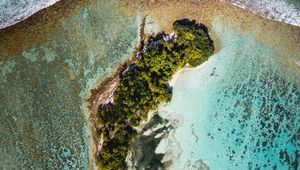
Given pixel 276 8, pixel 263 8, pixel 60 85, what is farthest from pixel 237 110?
pixel 60 85

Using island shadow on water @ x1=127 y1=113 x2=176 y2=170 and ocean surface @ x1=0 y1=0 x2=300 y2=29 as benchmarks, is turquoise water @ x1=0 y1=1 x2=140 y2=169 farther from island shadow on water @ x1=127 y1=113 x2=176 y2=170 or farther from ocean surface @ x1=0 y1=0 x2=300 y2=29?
island shadow on water @ x1=127 y1=113 x2=176 y2=170

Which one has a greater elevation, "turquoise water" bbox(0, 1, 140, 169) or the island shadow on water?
"turquoise water" bbox(0, 1, 140, 169)

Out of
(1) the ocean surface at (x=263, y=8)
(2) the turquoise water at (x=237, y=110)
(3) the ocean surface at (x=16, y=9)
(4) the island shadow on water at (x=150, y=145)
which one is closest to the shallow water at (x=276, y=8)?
(1) the ocean surface at (x=263, y=8)

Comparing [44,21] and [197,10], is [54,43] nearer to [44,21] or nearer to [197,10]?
[44,21]

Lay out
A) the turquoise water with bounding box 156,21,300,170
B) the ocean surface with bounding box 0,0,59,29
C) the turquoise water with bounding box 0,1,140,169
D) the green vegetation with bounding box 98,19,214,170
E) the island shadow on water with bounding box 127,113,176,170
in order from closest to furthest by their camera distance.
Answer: the ocean surface with bounding box 0,0,59,29 → the green vegetation with bounding box 98,19,214,170 → the turquoise water with bounding box 0,1,140,169 → the island shadow on water with bounding box 127,113,176,170 → the turquoise water with bounding box 156,21,300,170

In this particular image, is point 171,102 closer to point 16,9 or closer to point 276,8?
point 276,8

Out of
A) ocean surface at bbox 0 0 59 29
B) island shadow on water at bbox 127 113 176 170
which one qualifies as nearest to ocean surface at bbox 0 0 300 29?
ocean surface at bbox 0 0 59 29

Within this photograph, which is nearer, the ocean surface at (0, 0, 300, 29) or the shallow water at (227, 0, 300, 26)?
the ocean surface at (0, 0, 300, 29)
